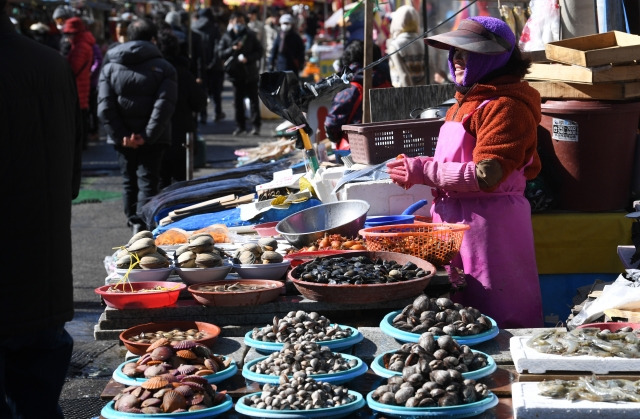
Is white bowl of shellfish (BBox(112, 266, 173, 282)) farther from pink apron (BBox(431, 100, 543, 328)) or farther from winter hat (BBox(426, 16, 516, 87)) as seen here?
winter hat (BBox(426, 16, 516, 87))

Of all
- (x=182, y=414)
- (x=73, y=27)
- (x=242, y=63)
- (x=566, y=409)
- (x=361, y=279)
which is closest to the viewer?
(x=566, y=409)

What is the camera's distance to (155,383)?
9.75 ft

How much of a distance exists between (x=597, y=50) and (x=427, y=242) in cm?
165

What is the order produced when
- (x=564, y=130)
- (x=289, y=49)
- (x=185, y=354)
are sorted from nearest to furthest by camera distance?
(x=185, y=354), (x=564, y=130), (x=289, y=49)

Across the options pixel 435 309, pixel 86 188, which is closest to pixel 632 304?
pixel 435 309

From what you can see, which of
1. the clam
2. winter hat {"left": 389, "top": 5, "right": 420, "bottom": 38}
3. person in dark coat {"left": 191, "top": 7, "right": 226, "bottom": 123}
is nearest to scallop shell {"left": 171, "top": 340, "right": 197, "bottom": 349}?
the clam

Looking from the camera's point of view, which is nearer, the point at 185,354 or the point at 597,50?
the point at 185,354

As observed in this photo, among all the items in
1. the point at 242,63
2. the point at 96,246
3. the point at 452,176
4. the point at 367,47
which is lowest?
the point at 96,246

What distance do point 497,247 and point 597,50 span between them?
1.46 metres

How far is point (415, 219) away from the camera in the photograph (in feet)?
16.3

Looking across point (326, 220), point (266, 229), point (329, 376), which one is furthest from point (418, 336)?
point (266, 229)

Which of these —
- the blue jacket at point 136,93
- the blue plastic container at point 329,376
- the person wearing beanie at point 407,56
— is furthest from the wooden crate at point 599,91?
the person wearing beanie at point 407,56

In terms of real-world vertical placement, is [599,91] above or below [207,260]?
above

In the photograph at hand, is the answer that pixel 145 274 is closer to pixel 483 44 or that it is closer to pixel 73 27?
pixel 483 44
